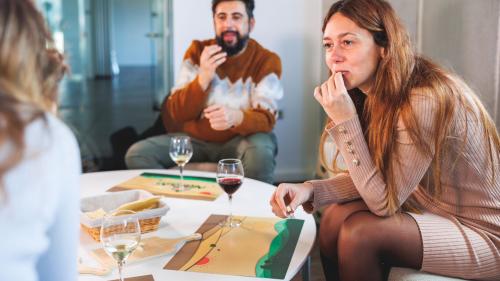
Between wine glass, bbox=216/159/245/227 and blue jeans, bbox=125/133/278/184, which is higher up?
wine glass, bbox=216/159/245/227

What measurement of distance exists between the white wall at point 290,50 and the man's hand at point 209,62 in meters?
0.75

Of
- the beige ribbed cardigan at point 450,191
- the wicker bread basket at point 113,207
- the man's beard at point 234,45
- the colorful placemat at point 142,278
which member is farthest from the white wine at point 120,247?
the man's beard at point 234,45

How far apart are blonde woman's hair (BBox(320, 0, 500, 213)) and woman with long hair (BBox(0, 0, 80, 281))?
102cm

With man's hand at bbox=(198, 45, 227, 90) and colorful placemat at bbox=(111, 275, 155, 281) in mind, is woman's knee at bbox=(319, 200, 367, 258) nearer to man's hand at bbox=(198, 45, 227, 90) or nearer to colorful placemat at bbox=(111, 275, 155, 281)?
colorful placemat at bbox=(111, 275, 155, 281)

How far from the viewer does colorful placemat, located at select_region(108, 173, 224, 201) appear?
2012 millimetres

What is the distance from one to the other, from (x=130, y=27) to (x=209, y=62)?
33.9 ft

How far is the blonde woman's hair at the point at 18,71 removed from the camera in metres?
0.71

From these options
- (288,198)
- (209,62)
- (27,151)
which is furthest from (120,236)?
(209,62)

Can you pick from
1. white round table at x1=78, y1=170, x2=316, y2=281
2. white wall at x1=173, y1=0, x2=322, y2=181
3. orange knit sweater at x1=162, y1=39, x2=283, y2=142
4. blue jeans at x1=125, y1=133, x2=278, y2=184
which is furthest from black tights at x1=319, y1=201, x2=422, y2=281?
white wall at x1=173, y1=0, x2=322, y2=181

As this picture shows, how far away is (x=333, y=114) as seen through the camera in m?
1.65

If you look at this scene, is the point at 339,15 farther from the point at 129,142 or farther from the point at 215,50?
the point at 129,142

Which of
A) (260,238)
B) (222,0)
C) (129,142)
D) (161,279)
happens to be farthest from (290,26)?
(161,279)

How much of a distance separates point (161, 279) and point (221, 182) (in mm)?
467

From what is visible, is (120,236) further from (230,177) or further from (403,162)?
(403,162)
